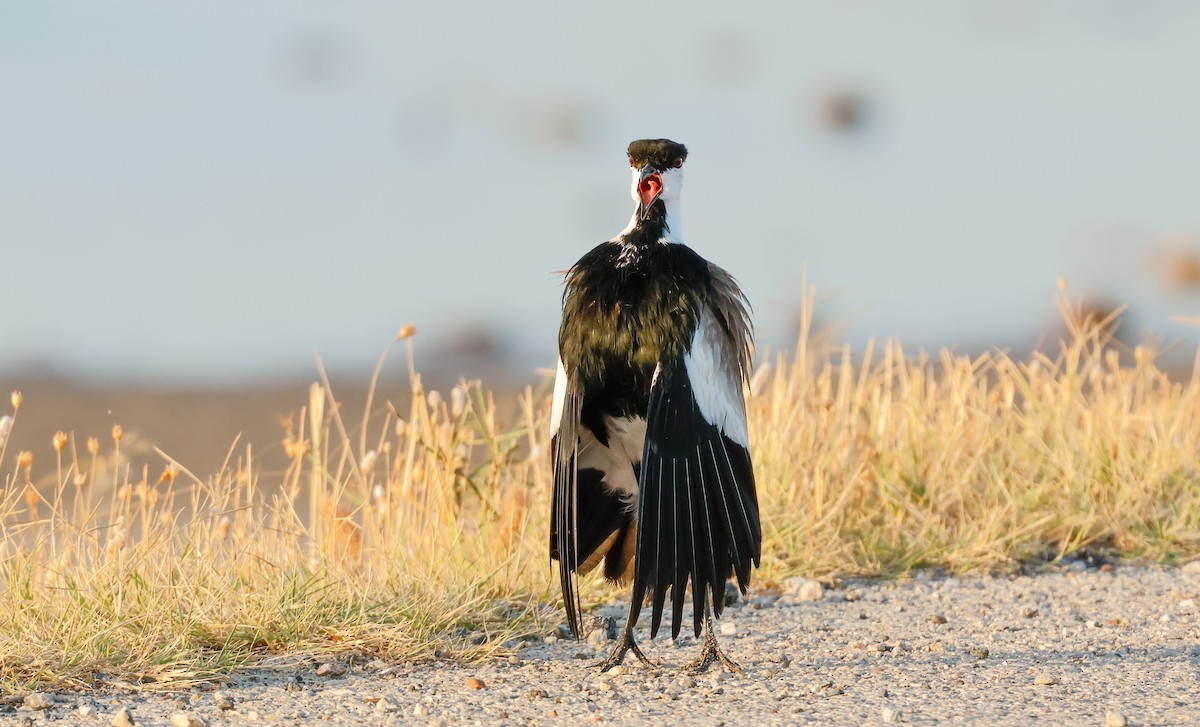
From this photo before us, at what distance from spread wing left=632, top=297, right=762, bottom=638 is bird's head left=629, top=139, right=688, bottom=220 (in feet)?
1.19

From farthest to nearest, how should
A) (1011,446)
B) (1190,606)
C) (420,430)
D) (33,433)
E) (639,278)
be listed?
(33,433)
(1011,446)
(420,430)
(1190,606)
(639,278)

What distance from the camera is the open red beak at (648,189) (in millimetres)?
4125

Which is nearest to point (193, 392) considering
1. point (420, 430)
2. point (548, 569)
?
point (420, 430)

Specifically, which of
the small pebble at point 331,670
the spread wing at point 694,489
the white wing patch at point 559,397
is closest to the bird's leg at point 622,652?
the spread wing at point 694,489

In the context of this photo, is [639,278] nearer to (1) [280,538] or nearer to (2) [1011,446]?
(1) [280,538]

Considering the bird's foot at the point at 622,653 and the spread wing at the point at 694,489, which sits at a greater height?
the spread wing at the point at 694,489

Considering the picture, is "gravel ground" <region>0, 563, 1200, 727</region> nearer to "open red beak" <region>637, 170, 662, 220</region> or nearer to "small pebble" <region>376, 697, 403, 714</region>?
"small pebble" <region>376, 697, 403, 714</region>

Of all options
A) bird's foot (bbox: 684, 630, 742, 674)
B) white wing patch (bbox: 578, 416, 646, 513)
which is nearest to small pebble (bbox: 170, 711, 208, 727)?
white wing patch (bbox: 578, 416, 646, 513)

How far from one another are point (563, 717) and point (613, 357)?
3.44 feet

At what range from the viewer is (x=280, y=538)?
4.89 m

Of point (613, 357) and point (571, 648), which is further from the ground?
point (613, 357)

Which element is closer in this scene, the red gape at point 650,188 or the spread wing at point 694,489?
the spread wing at point 694,489

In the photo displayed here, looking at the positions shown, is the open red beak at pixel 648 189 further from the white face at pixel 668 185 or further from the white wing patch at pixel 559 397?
the white wing patch at pixel 559 397

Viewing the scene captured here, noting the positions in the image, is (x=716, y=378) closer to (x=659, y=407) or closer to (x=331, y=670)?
(x=659, y=407)
